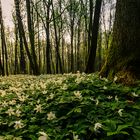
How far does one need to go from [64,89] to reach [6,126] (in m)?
1.62

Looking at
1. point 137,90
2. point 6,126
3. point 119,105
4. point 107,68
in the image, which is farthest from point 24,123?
point 107,68

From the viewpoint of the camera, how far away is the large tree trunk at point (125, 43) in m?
6.77

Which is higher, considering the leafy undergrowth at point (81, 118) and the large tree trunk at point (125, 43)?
the large tree trunk at point (125, 43)

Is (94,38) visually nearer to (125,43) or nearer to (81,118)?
(125,43)

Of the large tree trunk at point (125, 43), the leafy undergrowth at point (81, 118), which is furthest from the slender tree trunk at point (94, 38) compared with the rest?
the leafy undergrowth at point (81, 118)

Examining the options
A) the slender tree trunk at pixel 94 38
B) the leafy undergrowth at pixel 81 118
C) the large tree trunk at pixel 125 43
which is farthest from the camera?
the slender tree trunk at pixel 94 38

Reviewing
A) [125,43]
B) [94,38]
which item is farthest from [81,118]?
[94,38]

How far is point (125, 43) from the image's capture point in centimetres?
707

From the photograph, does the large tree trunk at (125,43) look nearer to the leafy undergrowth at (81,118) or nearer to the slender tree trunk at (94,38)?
the leafy undergrowth at (81,118)

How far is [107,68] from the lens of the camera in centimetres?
739

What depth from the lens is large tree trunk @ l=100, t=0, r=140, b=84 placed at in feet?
22.2

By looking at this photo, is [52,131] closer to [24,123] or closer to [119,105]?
[24,123]

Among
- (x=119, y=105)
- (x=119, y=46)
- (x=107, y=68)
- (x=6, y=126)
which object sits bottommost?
(x=6, y=126)

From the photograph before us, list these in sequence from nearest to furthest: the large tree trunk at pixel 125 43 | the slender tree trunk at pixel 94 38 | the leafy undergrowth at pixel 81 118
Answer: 1. the leafy undergrowth at pixel 81 118
2. the large tree trunk at pixel 125 43
3. the slender tree trunk at pixel 94 38
